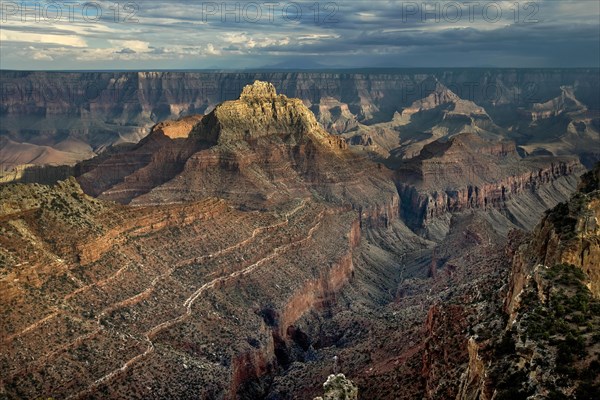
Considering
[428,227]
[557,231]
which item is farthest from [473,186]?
[557,231]

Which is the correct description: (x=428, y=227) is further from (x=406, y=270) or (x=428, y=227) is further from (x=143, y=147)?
(x=143, y=147)

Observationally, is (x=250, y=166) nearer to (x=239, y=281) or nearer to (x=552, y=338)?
(x=239, y=281)

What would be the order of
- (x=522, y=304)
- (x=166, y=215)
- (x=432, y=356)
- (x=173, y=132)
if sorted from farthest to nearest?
(x=173, y=132) → (x=166, y=215) → (x=432, y=356) → (x=522, y=304)

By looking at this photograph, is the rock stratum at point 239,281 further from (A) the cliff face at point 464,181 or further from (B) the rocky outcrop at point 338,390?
(A) the cliff face at point 464,181

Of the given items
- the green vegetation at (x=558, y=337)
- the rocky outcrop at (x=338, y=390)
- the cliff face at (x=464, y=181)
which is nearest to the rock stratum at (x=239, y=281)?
the rocky outcrop at (x=338, y=390)

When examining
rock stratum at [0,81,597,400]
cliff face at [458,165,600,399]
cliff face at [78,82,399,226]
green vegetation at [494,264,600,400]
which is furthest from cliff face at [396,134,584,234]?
green vegetation at [494,264,600,400]

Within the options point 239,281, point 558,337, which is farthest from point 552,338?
point 239,281

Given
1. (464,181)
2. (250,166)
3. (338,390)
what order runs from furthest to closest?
(464,181) → (250,166) → (338,390)

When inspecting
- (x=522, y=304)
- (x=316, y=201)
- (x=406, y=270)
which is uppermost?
(x=522, y=304)
